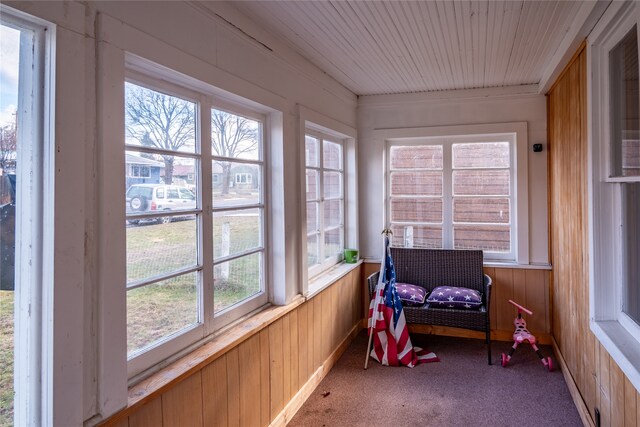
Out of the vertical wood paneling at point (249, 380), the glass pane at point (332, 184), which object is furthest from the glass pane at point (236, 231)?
the glass pane at point (332, 184)

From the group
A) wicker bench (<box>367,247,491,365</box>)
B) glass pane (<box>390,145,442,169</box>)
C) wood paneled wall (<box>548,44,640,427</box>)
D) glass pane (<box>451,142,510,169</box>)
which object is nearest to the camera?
wood paneled wall (<box>548,44,640,427</box>)

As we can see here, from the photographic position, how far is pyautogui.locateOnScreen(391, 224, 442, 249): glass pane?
4285 millimetres

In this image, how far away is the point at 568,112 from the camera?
2.93 m

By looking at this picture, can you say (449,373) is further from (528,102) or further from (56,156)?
(56,156)

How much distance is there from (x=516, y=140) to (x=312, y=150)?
1.98 meters

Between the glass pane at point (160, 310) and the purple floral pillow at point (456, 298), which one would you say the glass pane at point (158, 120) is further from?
the purple floral pillow at point (456, 298)

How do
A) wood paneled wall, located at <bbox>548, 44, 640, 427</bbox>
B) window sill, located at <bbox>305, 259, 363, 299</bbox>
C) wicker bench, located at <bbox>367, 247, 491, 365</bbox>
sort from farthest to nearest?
1. wicker bench, located at <bbox>367, 247, 491, 365</bbox>
2. window sill, located at <bbox>305, 259, 363, 299</bbox>
3. wood paneled wall, located at <bbox>548, 44, 640, 427</bbox>

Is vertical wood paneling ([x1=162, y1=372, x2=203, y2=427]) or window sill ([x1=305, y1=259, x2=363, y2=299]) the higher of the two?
window sill ([x1=305, y1=259, x2=363, y2=299])

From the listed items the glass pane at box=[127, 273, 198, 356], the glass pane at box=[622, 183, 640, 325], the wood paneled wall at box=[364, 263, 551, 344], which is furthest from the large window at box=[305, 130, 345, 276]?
the glass pane at box=[622, 183, 640, 325]

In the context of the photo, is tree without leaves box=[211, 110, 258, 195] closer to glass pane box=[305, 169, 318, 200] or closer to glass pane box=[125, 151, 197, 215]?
glass pane box=[125, 151, 197, 215]

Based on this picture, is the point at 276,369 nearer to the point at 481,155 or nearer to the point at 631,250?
the point at 631,250

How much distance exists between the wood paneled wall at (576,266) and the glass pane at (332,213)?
1.88m

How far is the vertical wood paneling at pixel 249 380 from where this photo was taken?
2.16m

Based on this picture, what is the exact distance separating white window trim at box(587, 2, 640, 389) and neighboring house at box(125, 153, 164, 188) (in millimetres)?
2178
